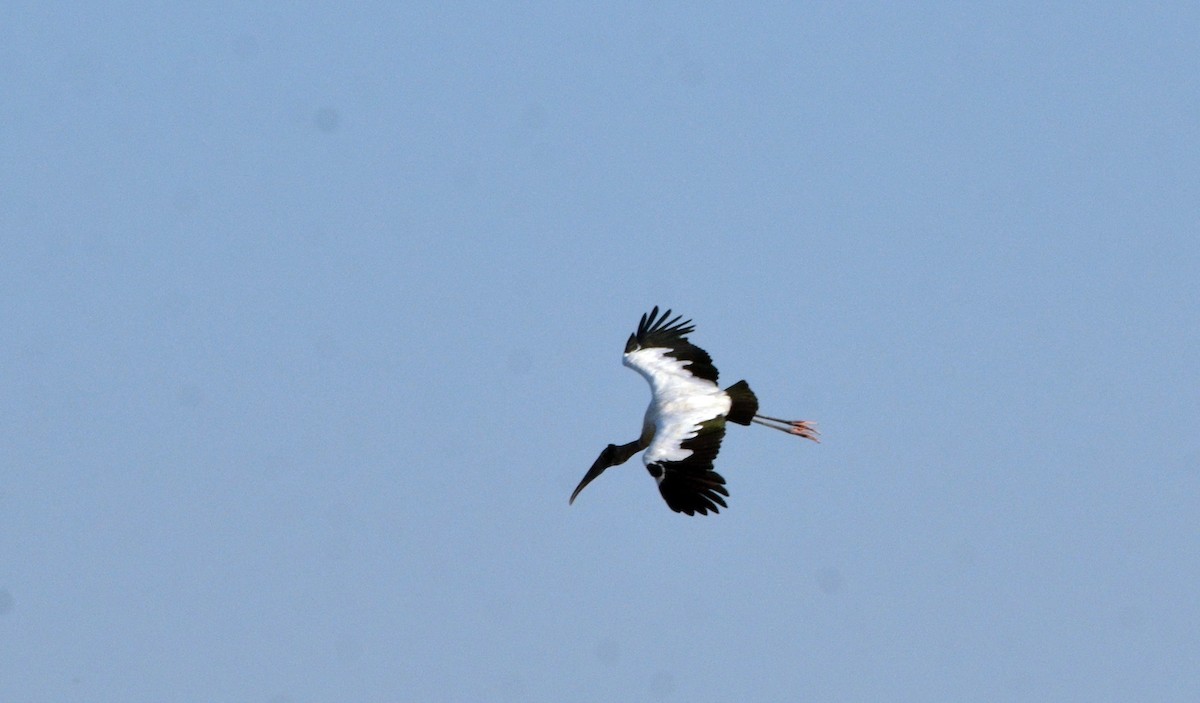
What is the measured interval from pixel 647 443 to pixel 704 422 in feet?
6.03

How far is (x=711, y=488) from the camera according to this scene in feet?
154

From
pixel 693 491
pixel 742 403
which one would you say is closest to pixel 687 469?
pixel 693 491

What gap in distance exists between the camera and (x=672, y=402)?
51.1 meters

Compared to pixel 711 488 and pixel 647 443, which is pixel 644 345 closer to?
pixel 647 443

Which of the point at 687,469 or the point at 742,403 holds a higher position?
the point at 742,403

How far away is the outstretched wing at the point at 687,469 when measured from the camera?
4678 cm

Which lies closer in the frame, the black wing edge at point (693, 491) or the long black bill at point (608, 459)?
the black wing edge at point (693, 491)

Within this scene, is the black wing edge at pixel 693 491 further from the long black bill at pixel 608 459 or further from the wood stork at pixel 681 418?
the long black bill at pixel 608 459

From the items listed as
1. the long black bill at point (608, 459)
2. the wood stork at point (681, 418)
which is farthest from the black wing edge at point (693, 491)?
the long black bill at point (608, 459)

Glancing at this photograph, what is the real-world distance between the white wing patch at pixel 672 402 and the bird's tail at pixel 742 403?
156 mm

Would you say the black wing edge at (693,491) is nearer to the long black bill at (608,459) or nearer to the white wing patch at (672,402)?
the white wing patch at (672,402)

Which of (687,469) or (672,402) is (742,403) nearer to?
(672,402)

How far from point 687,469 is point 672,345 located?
277 inches

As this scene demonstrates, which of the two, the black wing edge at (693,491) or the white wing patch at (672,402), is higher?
Result: the white wing patch at (672,402)
